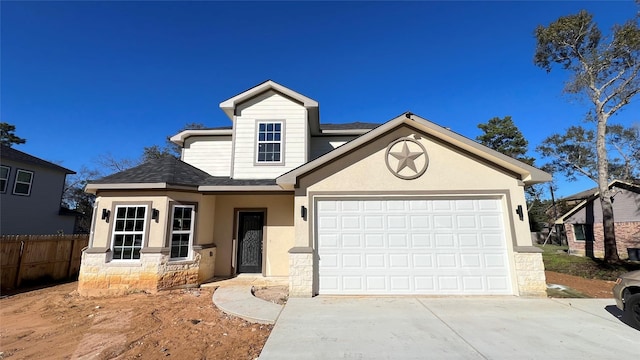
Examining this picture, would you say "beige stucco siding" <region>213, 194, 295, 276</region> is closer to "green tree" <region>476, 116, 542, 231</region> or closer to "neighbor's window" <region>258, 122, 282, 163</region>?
"neighbor's window" <region>258, 122, 282, 163</region>

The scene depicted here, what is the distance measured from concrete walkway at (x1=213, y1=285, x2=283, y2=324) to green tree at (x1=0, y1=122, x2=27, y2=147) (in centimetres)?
3570

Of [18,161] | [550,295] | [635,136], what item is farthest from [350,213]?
[635,136]

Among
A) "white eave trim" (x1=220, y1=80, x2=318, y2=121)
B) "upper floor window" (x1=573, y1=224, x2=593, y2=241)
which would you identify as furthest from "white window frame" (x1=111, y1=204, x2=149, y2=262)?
"upper floor window" (x1=573, y1=224, x2=593, y2=241)

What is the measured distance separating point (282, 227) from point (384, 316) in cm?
565

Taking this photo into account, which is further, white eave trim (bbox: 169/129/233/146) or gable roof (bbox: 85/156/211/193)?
white eave trim (bbox: 169/129/233/146)

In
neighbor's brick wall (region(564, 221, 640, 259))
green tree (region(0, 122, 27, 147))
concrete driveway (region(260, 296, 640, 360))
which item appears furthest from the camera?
green tree (region(0, 122, 27, 147))

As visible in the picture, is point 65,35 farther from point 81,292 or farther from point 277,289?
point 277,289

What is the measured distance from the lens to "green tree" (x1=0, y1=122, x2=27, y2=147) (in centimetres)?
2769

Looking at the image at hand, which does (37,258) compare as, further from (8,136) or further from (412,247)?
(8,136)

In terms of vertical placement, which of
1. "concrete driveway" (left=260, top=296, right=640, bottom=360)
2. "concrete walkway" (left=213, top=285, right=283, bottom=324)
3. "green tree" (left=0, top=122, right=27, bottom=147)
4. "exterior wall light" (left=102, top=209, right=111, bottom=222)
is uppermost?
"green tree" (left=0, top=122, right=27, bottom=147)

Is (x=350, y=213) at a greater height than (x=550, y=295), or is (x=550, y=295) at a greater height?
(x=350, y=213)

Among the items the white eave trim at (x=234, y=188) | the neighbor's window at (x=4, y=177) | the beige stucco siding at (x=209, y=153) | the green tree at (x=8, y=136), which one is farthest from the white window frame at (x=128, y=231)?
the green tree at (x=8, y=136)

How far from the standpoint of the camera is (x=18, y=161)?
1427 cm

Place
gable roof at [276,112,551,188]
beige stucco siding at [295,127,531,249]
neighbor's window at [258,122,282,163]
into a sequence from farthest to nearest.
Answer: neighbor's window at [258,122,282,163]
beige stucco siding at [295,127,531,249]
gable roof at [276,112,551,188]
